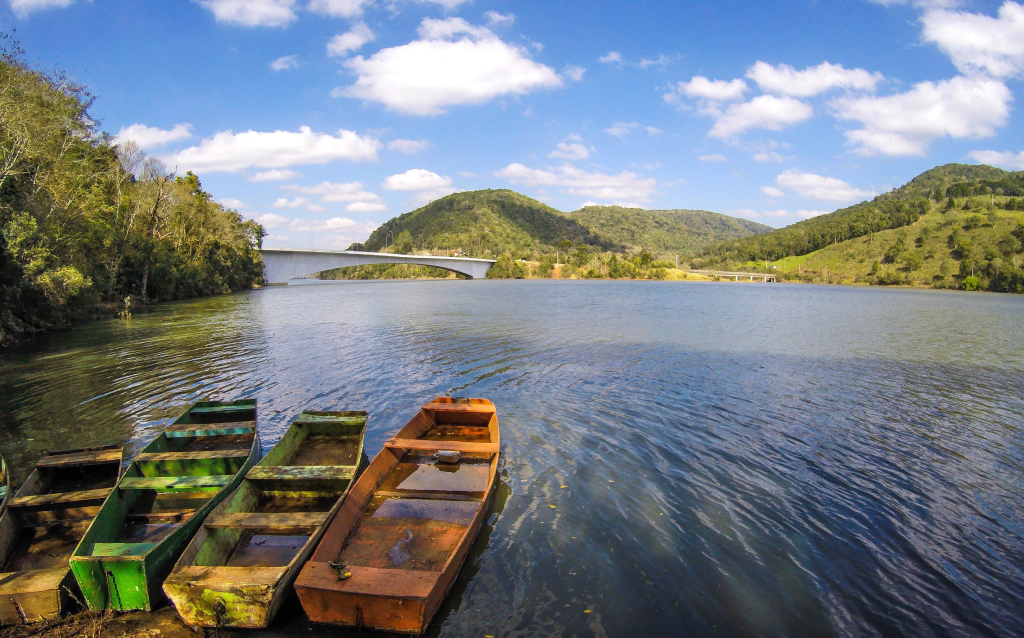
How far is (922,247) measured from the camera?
128m

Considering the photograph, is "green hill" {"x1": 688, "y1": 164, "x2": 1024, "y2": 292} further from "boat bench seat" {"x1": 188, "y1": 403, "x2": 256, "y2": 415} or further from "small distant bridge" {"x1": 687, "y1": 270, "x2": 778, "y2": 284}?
"boat bench seat" {"x1": 188, "y1": 403, "x2": 256, "y2": 415}

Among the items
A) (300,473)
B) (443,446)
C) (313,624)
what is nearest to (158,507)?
(300,473)

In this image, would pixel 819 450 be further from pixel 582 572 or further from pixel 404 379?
pixel 404 379

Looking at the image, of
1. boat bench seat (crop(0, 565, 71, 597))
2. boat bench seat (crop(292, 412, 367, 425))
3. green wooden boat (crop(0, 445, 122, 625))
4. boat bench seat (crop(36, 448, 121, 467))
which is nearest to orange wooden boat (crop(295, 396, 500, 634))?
boat bench seat (crop(292, 412, 367, 425))

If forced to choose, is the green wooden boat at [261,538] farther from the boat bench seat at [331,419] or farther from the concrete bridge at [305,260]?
the concrete bridge at [305,260]

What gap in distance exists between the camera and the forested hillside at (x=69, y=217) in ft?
75.0

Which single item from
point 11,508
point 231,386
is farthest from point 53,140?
point 11,508

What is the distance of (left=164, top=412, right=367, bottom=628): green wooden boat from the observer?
207 inches

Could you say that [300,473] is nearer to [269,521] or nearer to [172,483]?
[269,521]

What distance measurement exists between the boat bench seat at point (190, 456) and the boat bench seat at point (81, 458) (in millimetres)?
372

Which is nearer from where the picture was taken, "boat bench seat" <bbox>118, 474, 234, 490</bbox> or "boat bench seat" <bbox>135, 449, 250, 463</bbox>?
"boat bench seat" <bbox>118, 474, 234, 490</bbox>

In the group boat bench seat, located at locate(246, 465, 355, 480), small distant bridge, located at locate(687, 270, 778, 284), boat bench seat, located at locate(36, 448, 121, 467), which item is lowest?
boat bench seat, located at locate(246, 465, 355, 480)

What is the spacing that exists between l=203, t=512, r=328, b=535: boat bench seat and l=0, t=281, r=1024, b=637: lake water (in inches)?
42.3

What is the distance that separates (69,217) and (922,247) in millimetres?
162694
